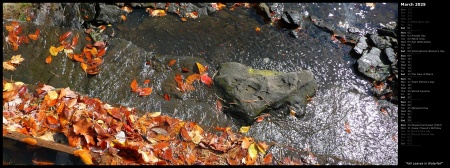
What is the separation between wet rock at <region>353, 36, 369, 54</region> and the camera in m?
7.34

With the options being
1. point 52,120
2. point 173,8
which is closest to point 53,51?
point 52,120

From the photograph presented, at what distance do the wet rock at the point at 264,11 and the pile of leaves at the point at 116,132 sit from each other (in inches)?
138

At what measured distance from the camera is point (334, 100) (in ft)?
21.1

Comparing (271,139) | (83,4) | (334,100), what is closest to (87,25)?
(83,4)

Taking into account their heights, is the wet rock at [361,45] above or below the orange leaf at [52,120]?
above

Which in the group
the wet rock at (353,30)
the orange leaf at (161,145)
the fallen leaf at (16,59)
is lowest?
the orange leaf at (161,145)

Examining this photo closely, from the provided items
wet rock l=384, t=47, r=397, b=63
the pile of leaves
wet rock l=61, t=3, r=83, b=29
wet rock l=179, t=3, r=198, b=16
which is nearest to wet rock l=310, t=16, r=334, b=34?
wet rock l=384, t=47, r=397, b=63

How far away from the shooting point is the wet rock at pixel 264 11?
26.5ft

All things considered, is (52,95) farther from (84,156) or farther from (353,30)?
(353,30)

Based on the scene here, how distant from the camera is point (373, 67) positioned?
23.0 feet

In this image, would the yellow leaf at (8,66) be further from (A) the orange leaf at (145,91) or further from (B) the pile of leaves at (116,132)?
(A) the orange leaf at (145,91)

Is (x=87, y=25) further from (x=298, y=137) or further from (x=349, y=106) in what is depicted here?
(x=349, y=106)

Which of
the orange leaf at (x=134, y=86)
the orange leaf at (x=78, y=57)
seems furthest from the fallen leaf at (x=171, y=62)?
the orange leaf at (x=78, y=57)

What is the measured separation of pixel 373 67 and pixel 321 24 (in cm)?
168
